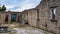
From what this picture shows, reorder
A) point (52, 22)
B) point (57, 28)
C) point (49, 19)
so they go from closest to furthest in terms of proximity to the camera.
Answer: point (57, 28) < point (52, 22) < point (49, 19)

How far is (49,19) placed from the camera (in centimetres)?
1135

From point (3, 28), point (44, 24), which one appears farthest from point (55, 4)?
point (3, 28)

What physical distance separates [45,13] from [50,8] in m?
1.29

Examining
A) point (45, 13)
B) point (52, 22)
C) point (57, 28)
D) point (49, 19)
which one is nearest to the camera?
point (57, 28)

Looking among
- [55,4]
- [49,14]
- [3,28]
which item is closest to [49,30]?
[49,14]

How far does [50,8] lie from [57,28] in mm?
2243

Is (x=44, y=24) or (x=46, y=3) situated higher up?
(x=46, y=3)

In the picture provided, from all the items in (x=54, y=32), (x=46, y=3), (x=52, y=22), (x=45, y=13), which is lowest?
(x=54, y=32)

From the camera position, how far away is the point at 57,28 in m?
9.68

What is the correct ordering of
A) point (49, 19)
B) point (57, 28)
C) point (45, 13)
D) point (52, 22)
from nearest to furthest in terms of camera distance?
point (57, 28) < point (52, 22) < point (49, 19) < point (45, 13)

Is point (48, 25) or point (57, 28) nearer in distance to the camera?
point (57, 28)

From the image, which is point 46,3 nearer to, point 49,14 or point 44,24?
point 49,14

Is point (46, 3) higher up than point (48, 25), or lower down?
higher up

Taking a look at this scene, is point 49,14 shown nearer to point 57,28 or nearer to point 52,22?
point 52,22
